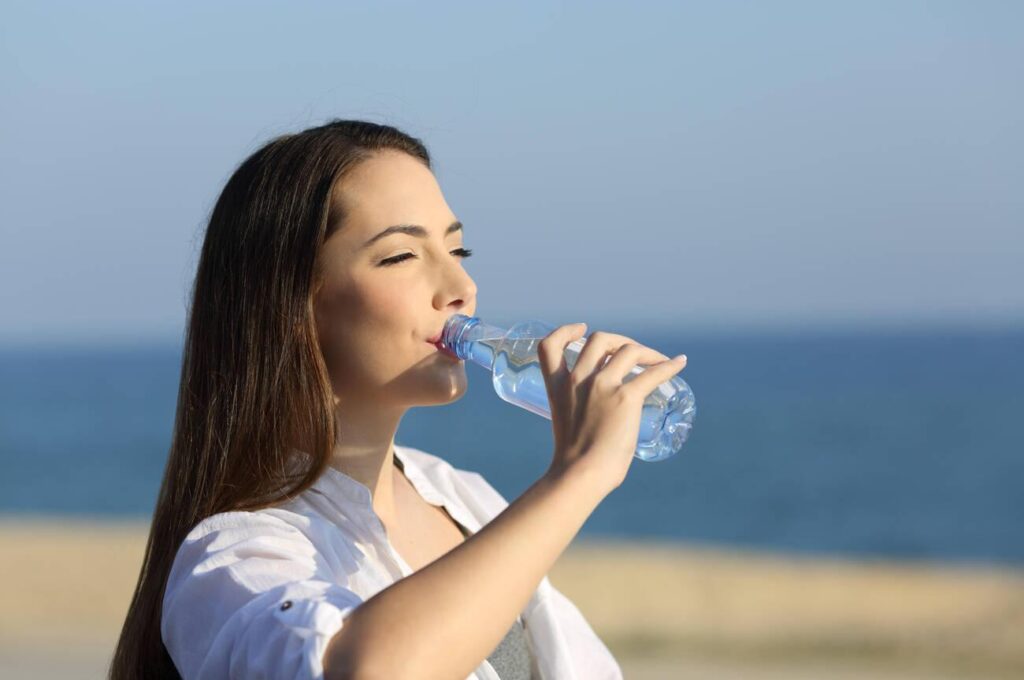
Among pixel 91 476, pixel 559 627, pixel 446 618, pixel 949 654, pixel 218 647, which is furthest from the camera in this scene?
pixel 91 476

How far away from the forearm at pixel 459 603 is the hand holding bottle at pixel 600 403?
0.21 feet

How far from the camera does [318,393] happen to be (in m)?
2.43

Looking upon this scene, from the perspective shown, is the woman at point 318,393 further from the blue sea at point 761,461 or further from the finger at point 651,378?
the blue sea at point 761,461

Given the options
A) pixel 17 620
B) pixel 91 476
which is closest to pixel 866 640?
pixel 17 620

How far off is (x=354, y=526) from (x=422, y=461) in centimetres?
59

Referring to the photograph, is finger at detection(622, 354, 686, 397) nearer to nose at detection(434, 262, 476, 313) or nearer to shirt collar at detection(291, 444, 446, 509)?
nose at detection(434, 262, 476, 313)

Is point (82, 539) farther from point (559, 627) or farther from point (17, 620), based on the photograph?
point (559, 627)

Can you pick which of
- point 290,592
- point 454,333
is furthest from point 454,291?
point 290,592

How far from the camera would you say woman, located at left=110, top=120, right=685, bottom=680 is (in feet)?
6.72

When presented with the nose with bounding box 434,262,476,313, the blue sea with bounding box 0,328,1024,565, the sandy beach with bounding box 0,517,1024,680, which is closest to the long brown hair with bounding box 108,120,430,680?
the nose with bounding box 434,262,476,313

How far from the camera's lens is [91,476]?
46031 mm

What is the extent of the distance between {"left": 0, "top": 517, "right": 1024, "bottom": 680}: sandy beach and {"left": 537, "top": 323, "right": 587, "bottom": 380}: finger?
6.06 metres

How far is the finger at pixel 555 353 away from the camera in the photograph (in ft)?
6.79

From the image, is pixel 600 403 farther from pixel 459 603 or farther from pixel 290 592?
pixel 290 592
